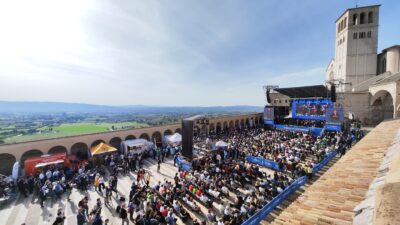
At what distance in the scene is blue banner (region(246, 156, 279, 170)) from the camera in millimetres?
14252

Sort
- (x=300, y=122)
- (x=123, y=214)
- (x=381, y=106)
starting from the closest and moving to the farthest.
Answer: (x=123, y=214) → (x=381, y=106) → (x=300, y=122)

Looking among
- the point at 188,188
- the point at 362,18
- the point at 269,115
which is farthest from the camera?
the point at 362,18

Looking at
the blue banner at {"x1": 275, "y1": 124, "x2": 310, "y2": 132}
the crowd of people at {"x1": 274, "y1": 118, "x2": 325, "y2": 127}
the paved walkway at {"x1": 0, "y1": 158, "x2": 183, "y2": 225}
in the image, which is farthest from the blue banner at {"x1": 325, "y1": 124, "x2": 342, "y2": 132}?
the paved walkway at {"x1": 0, "y1": 158, "x2": 183, "y2": 225}

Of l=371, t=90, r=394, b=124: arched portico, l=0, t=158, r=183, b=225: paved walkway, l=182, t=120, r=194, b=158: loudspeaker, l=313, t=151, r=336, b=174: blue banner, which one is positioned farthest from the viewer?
l=371, t=90, r=394, b=124: arched portico

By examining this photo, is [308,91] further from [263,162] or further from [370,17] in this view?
[263,162]

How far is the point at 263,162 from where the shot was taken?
1509 cm

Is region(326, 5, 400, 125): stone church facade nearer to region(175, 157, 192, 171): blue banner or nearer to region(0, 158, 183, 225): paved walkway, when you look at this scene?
region(175, 157, 192, 171): blue banner

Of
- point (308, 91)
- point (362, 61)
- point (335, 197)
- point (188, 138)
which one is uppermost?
point (362, 61)

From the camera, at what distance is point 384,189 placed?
5.99ft

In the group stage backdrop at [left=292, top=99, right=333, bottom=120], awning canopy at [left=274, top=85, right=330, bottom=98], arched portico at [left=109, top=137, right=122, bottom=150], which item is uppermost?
awning canopy at [left=274, top=85, right=330, bottom=98]

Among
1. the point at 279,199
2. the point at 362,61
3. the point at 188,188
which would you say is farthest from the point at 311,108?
the point at 188,188

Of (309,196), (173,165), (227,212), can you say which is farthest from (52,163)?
(309,196)

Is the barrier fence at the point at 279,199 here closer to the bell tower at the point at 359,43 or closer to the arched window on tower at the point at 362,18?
the bell tower at the point at 359,43

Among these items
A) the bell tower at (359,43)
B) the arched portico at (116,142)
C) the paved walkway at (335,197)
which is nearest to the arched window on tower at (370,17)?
the bell tower at (359,43)
